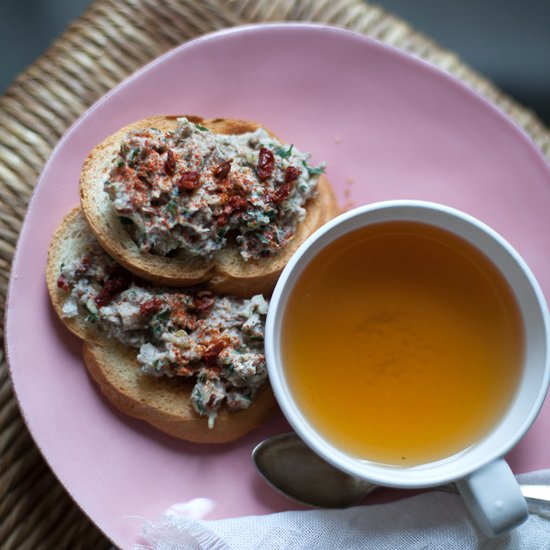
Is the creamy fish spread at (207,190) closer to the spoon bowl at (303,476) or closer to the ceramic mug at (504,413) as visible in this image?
the ceramic mug at (504,413)

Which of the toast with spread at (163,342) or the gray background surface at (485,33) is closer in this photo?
the toast with spread at (163,342)

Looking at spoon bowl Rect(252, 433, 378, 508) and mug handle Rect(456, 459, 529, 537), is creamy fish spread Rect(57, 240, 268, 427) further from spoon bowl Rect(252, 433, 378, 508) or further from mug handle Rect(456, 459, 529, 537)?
mug handle Rect(456, 459, 529, 537)

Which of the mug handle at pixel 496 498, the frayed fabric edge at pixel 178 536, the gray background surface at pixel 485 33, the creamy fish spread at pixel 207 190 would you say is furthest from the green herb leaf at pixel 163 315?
the gray background surface at pixel 485 33

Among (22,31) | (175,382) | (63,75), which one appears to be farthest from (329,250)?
(22,31)

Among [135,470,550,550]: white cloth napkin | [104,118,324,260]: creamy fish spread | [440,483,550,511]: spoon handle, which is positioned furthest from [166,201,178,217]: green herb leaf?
[440,483,550,511]: spoon handle

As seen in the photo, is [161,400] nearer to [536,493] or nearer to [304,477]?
[304,477]

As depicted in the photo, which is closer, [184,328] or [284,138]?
[184,328]

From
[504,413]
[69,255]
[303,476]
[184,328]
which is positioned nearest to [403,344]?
[504,413]
